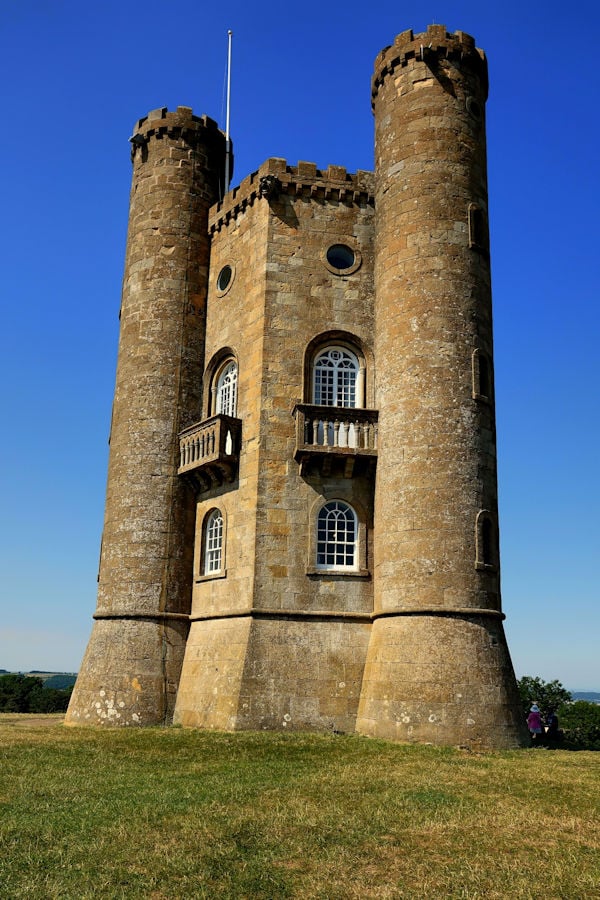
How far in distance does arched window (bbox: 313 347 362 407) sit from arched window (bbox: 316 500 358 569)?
3012mm

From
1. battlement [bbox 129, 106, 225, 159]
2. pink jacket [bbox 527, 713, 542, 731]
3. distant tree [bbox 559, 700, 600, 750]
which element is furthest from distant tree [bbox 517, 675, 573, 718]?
battlement [bbox 129, 106, 225, 159]

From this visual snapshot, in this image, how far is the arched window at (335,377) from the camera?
23703 millimetres

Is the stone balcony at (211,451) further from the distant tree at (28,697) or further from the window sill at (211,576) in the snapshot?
the distant tree at (28,697)

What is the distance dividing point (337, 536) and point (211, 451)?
4.29 m

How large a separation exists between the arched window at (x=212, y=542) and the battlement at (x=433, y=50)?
13.8 metres

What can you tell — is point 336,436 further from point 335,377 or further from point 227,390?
point 227,390

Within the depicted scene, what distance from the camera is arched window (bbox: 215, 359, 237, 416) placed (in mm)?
25062

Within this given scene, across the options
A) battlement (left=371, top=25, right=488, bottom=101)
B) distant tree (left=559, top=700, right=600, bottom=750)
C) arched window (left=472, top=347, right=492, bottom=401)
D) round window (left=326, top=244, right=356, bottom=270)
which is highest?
battlement (left=371, top=25, right=488, bottom=101)

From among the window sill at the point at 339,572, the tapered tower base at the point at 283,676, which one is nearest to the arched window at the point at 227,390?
the window sill at the point at 339,572

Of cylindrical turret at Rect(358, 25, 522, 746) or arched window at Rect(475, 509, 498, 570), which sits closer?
cylindrical turret at Rect(358, 25, 522, 746)

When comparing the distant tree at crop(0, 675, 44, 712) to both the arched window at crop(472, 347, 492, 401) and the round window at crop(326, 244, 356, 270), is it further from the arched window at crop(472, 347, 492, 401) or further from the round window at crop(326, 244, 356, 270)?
the arched window at crop(472, 347, 492, 401)

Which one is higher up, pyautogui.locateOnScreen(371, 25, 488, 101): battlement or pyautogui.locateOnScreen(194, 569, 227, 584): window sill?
pyautogui.locateOnScreen(371, 25, 488, 101): battlement

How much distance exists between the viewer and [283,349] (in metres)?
23.4

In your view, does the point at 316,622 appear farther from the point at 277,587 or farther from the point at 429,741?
the point at 429,741
